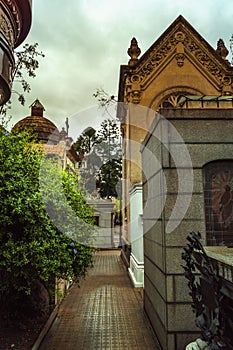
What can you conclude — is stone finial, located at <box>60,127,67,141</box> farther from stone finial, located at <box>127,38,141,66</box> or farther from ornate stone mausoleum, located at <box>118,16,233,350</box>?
ornate stone mausoleum, located at <box>118,16,233,350</box>

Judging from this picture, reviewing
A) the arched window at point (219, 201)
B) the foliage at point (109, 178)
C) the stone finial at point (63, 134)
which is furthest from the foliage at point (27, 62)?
the foliage at point (109, 178)

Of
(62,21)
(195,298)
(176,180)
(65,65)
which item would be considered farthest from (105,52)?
(195,298)

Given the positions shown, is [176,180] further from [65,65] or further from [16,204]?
[65,65]

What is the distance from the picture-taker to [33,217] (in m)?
5.01

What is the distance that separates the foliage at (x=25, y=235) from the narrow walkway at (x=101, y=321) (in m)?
1.22

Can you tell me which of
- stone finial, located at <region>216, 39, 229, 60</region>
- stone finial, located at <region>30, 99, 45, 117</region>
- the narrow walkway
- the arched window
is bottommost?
the narrow walkway

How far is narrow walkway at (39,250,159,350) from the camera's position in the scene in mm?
5297

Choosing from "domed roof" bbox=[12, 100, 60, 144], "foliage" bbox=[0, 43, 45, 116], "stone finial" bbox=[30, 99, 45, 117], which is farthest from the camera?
"stone finial" bbox=[30, 99, 45, 117]

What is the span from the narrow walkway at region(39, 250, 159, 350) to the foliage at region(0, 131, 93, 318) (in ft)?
4.01

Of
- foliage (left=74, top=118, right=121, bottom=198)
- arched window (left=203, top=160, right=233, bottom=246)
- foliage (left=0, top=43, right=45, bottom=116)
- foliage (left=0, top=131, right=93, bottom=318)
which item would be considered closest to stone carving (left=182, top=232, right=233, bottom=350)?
arched window (left=203, top=160, right=233, bottom=246)

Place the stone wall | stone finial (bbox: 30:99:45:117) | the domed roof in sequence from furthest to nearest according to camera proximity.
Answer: stone finial (bbox: 30:99:45:117), the domed roof, the stone wall

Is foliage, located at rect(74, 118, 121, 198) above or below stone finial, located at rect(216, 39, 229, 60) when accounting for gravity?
below

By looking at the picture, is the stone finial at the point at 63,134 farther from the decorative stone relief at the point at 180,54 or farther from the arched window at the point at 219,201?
the arched window at the point at 219,201

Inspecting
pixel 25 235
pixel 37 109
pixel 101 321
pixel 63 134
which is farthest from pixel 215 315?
pixel 63 134
